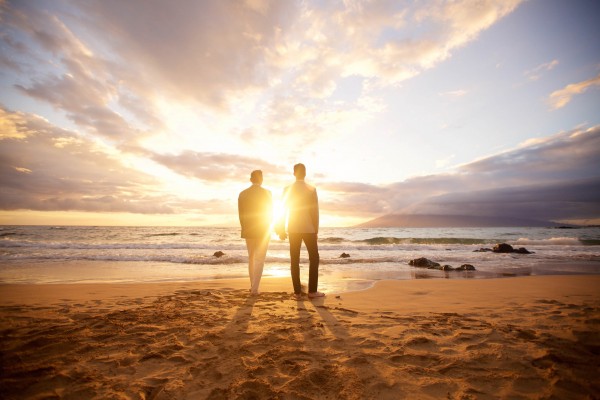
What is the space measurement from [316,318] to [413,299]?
239cm

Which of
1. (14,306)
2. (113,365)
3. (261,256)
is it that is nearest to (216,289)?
(261,256)

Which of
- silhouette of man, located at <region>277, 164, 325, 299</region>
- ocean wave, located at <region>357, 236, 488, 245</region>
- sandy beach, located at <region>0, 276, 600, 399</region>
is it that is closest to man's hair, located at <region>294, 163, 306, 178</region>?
silhouette of man, located at <region>277, 164, 325, 299</region>

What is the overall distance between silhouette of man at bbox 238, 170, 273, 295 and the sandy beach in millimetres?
855

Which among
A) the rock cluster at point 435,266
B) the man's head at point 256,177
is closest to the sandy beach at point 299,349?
the man's head at point 256,177

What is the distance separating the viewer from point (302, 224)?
545 centimetres

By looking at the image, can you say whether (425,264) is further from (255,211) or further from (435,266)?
(255,211)

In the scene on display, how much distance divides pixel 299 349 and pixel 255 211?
3.36 metres

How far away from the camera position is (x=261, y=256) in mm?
5660

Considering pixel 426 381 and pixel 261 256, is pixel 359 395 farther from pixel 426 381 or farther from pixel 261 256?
pixel 261 256

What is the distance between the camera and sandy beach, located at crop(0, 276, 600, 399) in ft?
6.89

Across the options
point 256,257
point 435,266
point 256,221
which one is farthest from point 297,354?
point 435,266

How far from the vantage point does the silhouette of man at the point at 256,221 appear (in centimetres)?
564

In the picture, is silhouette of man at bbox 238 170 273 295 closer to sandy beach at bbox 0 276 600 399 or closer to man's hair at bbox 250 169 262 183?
man's hair at bbox 250 169 262 183

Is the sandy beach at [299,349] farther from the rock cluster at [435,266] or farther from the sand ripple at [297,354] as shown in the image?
the rock cluster at [435,266]
